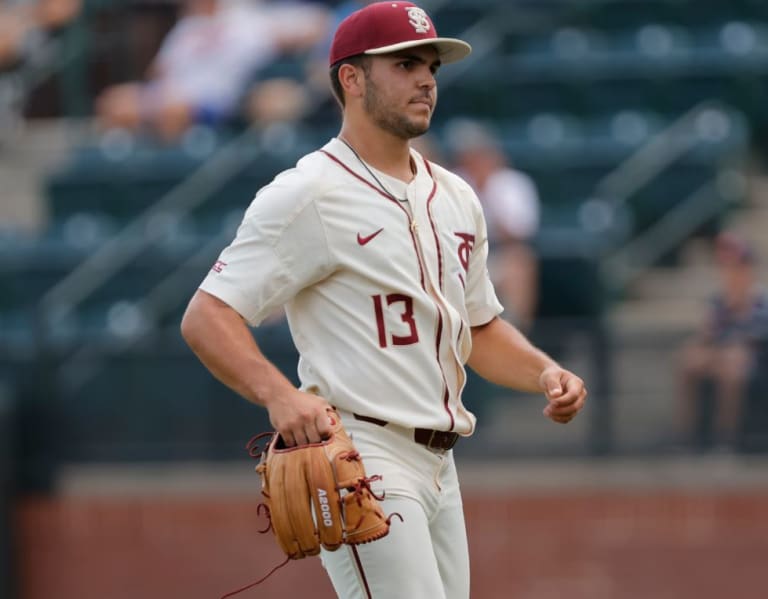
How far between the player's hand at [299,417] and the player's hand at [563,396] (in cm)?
59

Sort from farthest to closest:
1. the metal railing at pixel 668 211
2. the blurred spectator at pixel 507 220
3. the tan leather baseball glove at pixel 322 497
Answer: the metal railing at pixel 668 211 → the blurred spectator at pixel 507 220 → the tan leather baseball glove at pixel 322 497

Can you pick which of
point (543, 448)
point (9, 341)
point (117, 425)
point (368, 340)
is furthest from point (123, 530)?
point (368, 340)

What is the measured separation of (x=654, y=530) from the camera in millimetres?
8438

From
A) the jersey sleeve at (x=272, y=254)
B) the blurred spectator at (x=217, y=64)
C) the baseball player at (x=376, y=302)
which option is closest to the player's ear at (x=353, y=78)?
the baseball player at (x=376, y=302)

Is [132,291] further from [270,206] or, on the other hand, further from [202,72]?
[270,206]

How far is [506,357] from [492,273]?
4442 mm

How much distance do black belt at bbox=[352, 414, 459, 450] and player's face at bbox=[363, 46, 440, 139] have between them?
69 centimetres

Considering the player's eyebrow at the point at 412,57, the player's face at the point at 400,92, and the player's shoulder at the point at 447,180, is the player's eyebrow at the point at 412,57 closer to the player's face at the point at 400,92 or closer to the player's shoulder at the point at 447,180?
the player's face at the point at 400,92

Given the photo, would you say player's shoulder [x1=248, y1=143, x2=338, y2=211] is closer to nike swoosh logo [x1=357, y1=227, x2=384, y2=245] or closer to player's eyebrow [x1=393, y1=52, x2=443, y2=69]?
nike swoosh logo [x1=357, y1=227, x2=384, y2=245]

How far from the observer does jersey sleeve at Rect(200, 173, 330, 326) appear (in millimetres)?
3939

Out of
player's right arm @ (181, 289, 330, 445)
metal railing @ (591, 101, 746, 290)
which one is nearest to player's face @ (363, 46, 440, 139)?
player's right arm @ (181, 289, 330, 445)

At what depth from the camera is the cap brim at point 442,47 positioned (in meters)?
3.98

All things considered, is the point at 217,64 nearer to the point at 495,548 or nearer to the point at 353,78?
the point at 495,548

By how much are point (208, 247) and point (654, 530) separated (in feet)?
10.6
